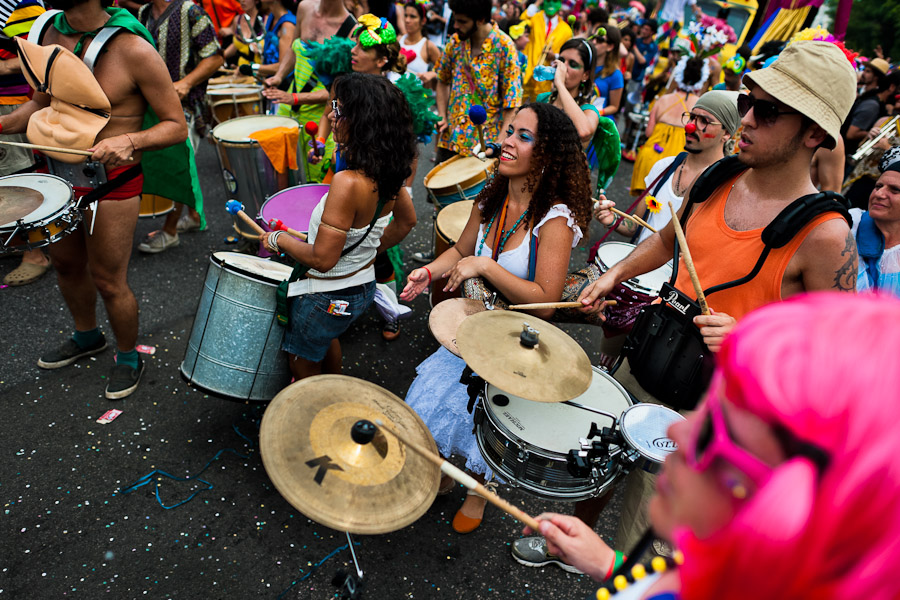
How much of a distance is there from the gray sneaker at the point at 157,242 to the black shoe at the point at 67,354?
1406 mm

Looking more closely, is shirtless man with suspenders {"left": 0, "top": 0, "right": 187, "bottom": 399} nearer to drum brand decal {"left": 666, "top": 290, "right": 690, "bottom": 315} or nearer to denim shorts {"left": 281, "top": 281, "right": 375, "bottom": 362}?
denim shorts {"left": 281, "top": 281, "right": 375, "bottom": 362}

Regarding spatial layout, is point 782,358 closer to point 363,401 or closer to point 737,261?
point 363,401

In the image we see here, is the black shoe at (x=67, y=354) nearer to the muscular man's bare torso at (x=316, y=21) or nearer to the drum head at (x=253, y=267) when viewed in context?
the drum head at (x=253, y=267)

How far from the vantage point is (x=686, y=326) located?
2006mm

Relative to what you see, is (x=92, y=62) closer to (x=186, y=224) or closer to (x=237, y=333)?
(x=237, y=333)

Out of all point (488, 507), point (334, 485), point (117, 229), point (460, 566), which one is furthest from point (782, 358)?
point (117, 229)

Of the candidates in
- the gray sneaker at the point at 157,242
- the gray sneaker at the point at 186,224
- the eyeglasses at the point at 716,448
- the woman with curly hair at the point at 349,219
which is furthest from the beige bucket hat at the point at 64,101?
the eyeglasses at the point at 716,448

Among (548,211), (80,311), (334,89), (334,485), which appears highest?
(334,89)

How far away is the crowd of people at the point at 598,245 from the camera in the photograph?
1.82 ft

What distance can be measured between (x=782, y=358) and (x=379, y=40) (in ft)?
13.7

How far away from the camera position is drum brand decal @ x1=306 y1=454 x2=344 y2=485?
1.43m

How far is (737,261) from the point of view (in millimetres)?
1988

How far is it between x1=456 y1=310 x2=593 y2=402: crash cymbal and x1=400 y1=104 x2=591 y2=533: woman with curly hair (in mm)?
436

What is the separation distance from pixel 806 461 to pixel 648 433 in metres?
1.44
